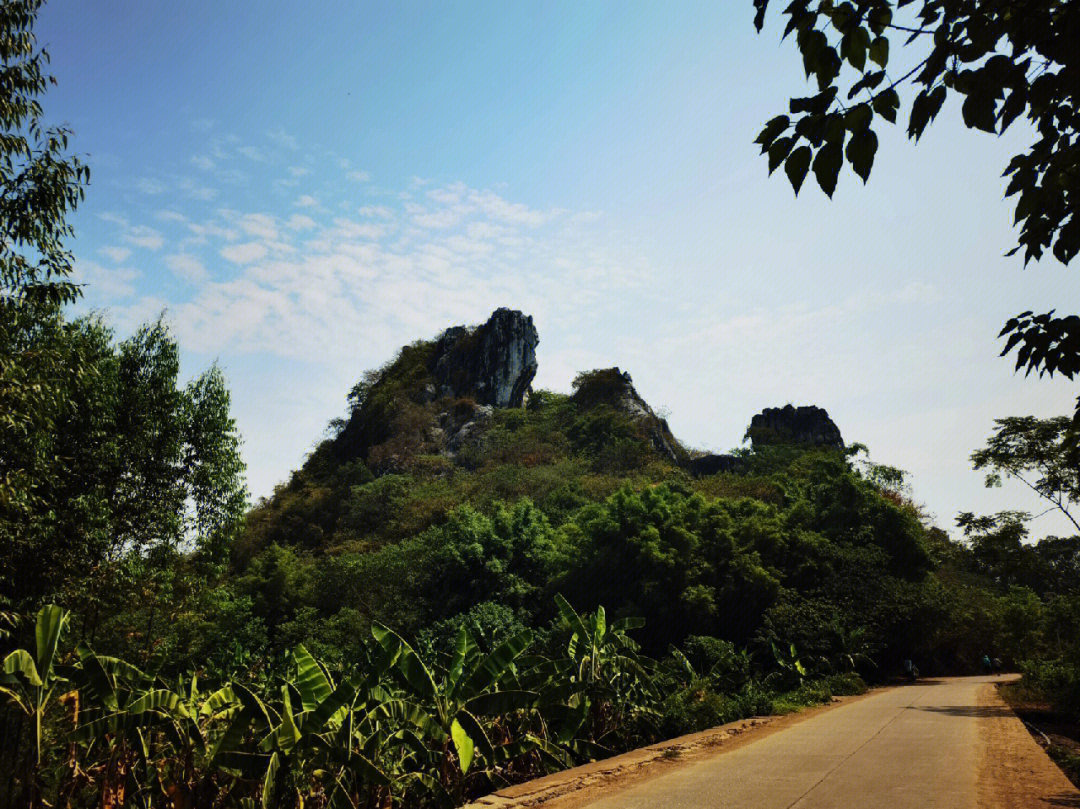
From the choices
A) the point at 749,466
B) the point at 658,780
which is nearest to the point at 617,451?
the point at 749,466

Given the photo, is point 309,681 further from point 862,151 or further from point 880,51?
point 880,51

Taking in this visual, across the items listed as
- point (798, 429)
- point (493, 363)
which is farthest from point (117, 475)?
point (798, 429)

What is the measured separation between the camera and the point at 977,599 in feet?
92.8

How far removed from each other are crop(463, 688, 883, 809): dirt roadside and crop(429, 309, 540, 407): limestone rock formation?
158 ft

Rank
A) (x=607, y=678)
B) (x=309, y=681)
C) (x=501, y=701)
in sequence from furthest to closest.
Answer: (x=607, y=678) < (x=501, y=701) < (x=309, y=681)

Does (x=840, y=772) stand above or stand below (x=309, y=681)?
below

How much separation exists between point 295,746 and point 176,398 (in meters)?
13.0

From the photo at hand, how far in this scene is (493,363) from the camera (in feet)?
193

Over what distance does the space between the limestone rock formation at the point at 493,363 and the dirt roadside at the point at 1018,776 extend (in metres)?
50.0

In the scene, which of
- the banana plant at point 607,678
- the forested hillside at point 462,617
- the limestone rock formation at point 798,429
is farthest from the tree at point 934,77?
the limestone rock formation at point 798,429

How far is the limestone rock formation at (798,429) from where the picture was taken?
59000mm

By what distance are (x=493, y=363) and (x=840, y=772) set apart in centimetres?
5319

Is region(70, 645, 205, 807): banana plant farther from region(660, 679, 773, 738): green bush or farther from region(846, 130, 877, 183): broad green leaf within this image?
region(660, 679, 773, 738): green bush

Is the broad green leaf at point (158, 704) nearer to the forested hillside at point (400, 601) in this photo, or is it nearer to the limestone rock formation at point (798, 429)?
the forested hillside at point (400, 601)
